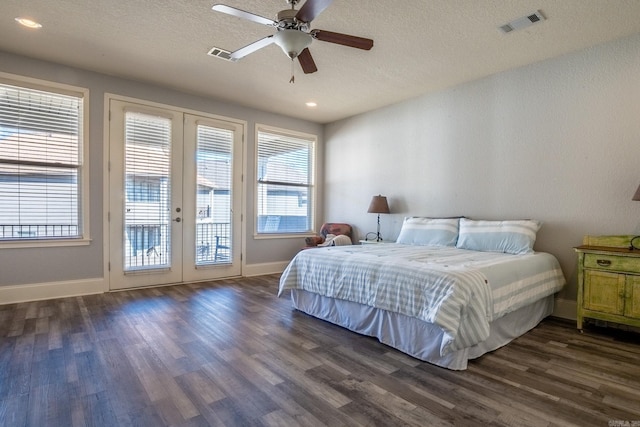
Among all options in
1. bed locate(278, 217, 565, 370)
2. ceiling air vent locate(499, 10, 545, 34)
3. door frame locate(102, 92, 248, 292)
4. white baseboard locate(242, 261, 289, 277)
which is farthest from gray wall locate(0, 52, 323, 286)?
ceiling air vent locate(499, 10, 545, 34)

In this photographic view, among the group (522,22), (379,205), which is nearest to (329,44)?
(522,22)

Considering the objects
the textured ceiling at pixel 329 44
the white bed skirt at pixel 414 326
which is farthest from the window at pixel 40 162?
the white bed skirt at pixel 414 326

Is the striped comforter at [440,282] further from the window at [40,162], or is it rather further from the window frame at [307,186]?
the window at [40,162]

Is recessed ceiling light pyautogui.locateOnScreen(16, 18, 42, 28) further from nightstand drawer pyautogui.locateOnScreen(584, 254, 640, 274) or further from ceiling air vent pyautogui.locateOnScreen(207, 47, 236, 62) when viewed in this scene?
nightstand drawer pyautogui.locateOnScreen(584, 254, 640, 274)

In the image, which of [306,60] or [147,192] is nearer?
[306,60]

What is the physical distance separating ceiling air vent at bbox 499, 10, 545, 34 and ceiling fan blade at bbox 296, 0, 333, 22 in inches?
71.9

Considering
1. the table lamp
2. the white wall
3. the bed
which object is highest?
the white wall

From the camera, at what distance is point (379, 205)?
5.00m

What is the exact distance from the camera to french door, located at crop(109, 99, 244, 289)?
171 inches

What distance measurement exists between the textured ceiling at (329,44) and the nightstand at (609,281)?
1.94 meters

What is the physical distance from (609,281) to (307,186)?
4.47m

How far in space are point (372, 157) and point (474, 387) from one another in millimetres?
3954

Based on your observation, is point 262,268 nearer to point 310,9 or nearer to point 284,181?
point 284,181

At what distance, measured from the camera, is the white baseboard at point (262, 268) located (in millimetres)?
5465
